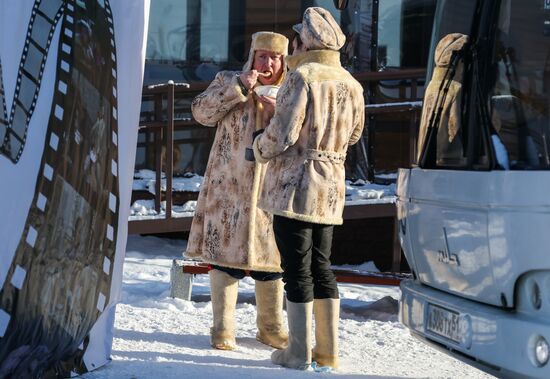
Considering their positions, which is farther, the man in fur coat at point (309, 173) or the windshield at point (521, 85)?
the man in fur coat at point (309, 173)

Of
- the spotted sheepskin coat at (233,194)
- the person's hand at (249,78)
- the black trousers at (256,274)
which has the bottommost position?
the black trousers at (256,274)

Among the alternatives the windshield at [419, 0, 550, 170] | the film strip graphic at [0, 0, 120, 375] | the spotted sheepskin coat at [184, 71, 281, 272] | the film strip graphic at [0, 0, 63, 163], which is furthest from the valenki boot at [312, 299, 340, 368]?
the film strip graphic at [0, 0, 63, 163]

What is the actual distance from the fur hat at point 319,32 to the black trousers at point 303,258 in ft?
3.02

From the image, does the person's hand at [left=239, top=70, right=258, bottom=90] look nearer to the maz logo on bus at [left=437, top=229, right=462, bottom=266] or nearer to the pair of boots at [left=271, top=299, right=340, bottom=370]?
the pair of boots at [left=271, top=299, right=340, bottom=370]

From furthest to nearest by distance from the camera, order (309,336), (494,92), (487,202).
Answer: (309,336), (494,92), (487,202)

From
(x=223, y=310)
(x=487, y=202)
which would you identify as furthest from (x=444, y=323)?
(x=223, y=310)

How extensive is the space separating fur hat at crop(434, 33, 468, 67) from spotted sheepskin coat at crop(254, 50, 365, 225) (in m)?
0.54

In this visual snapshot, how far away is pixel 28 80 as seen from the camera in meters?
4.99

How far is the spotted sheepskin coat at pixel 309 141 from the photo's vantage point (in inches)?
237

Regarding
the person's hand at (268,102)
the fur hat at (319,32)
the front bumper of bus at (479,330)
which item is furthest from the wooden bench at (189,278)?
the front bumper of bus at (479,330)

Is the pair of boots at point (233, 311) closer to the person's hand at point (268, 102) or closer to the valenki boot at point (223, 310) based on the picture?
the valenki boot at point (223, 310)

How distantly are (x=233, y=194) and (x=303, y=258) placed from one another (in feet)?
2.89

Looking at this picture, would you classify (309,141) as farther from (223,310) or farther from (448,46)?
(223,310)

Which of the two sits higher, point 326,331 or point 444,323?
point 444,323
